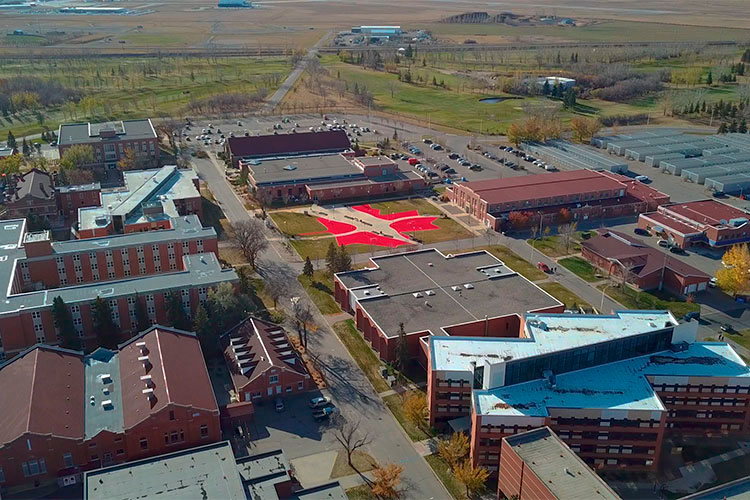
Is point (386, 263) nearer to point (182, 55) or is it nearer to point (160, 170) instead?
point (160, 170)

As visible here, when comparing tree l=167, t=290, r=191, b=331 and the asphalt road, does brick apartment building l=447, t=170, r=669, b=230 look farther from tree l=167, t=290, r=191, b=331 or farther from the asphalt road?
tree l=167, t=290, r=191, b=331

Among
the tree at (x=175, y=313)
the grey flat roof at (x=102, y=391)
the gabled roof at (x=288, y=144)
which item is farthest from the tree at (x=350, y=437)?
the gabled roof at (x=288, y=144)

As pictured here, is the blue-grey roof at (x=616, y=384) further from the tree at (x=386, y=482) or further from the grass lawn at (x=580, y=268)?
the grass lawn at (x=580, y=268)

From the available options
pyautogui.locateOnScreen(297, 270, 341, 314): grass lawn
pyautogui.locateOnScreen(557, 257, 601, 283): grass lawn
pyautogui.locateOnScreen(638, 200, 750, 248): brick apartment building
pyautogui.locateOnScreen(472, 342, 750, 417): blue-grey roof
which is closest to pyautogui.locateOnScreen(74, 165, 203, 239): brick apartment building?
pyautogui.locateOnScreen(297, 270, 341, 314): grass lawn

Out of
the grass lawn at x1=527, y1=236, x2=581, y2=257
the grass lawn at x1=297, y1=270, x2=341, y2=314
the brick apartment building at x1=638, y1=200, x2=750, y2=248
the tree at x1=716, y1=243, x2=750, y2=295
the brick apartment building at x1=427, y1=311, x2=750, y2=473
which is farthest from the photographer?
the brick apartment building at x1=638, y1=200, x2=750, y2=248

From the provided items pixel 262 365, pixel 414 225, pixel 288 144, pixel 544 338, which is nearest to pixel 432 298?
pixel 544 338

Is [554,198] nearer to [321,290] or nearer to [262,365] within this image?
[321,290]

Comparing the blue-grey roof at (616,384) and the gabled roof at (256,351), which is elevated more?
the blue-grey roof at (616,384)

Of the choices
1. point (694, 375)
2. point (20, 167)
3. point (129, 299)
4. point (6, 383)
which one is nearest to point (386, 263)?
point (129, 299)
